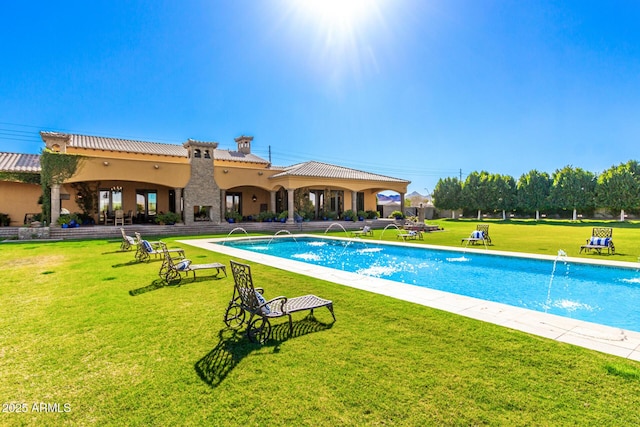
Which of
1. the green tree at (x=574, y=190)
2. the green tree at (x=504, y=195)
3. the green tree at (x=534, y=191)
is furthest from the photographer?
the green tree at (x=504, y=195)

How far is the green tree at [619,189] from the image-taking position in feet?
124

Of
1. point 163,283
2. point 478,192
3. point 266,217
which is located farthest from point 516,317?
point 478,192

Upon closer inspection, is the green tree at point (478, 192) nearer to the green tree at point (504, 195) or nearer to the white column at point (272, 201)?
the green tree at point (504, 195)

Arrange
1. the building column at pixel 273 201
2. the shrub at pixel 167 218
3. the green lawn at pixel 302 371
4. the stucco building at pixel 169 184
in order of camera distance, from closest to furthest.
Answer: the green lawn at pixel 302 371, the stucco building at pixel 169 184, the shrub at pixel 167 218, the building column at pixel 273 201

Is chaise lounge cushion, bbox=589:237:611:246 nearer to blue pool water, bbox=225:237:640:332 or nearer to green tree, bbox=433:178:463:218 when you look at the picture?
blue pool water, bbox=225:237:640:332

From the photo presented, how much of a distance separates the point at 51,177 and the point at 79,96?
860cm

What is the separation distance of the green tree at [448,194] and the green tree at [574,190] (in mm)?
11252

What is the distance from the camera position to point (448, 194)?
51.0m

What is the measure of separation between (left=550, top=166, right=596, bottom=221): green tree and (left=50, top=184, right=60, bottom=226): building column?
164ft

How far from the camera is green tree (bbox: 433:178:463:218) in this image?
50.5 meters

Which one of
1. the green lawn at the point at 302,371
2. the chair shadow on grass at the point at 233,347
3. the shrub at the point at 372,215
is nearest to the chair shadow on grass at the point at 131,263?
the green lawn at the point at 302,371

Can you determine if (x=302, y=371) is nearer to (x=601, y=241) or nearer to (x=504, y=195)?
(x=601, y=241)

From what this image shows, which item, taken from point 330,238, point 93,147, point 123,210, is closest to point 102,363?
point 330,238

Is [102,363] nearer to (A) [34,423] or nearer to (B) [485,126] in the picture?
(A) [34,423]
